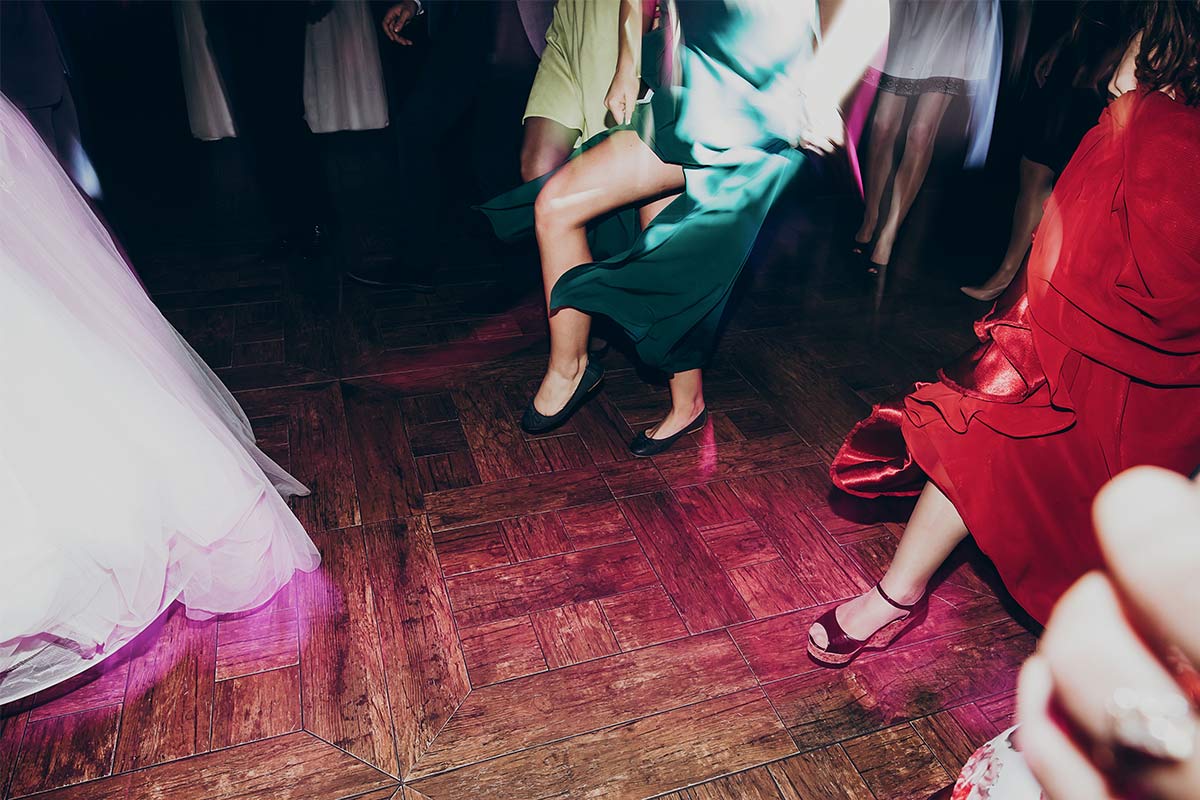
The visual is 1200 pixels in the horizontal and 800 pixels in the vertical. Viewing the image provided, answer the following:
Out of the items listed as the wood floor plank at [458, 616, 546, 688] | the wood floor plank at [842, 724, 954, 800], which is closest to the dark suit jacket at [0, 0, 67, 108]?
the wood floor plank at [458, 616, 546, 688]

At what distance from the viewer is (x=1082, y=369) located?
1.06 m

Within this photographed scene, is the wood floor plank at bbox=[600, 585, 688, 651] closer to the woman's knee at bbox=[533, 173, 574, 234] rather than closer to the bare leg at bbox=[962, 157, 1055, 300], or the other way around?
the woman's knee at bbox=[533, 173, 574, 234]

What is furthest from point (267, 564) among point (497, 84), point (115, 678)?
point (497, 84)

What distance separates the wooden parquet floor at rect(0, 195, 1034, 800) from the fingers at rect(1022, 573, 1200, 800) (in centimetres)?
77

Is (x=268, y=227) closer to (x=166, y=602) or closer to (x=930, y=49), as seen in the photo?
(x=166, y=602)

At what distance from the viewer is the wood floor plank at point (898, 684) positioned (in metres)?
1.24

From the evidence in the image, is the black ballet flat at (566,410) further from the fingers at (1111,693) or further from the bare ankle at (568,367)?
the fingers at (1111,693)

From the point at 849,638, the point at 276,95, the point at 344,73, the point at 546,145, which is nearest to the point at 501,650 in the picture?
the point at 849,638

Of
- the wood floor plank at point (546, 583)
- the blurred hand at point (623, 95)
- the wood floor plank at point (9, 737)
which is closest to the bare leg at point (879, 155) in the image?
the blurred hand at point (623, 95)

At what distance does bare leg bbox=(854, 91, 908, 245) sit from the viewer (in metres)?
2.91

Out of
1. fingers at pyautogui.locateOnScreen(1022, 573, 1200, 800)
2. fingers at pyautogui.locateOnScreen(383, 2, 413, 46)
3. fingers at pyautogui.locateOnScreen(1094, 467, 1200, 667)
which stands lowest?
fingers at pyautogui.locateOnScreen(383, 2, 413, 46)

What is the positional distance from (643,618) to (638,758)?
30cm

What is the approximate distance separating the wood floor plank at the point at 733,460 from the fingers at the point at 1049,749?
4.11ft

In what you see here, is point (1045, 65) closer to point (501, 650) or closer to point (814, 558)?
point (814, 558)
